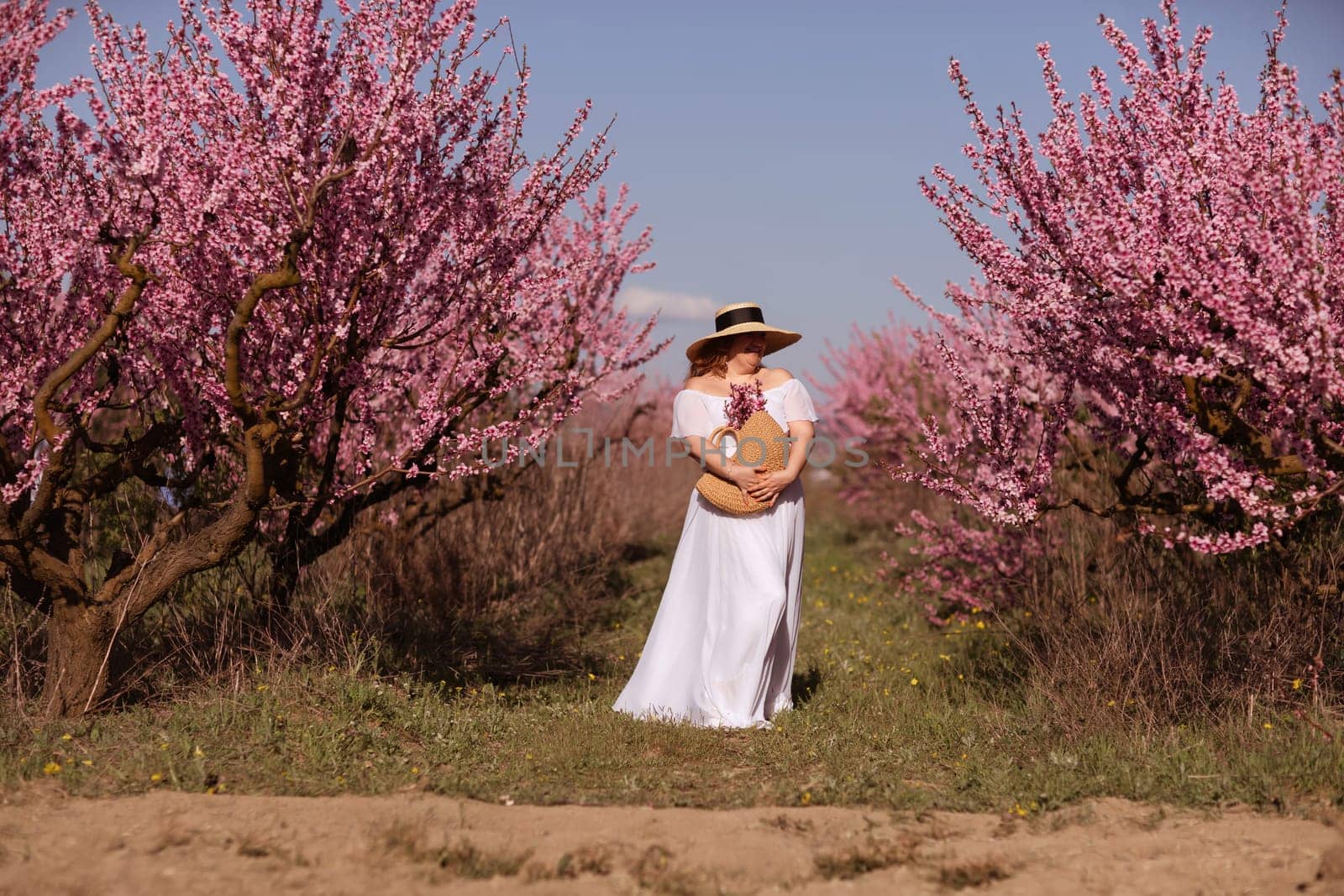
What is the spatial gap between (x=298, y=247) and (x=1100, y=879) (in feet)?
12.3

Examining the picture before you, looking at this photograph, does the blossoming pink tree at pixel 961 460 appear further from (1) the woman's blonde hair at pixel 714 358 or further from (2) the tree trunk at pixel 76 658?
(2) the tree trunk at pixel 76 658

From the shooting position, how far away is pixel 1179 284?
4.61 meters

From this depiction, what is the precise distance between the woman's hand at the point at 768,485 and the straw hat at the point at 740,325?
2.40ft

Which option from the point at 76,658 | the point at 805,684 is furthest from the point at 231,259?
the point at 805,684

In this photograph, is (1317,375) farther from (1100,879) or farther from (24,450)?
(24,450)

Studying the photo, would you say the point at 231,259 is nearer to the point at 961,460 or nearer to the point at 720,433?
the point at 720,433

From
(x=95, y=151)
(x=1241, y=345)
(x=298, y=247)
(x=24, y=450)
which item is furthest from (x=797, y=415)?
(x=24, y=450)

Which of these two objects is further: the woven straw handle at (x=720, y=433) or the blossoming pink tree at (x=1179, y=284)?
the woven straw handle at (x=720, y=433)

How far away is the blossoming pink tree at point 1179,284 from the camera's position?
4453 millimetres

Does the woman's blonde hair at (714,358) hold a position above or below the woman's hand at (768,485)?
above

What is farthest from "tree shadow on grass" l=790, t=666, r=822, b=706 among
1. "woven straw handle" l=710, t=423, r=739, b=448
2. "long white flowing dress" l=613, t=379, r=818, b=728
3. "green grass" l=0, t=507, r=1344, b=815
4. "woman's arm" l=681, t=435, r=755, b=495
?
"woven straw handle" l=710, t=423, r=739, b=448

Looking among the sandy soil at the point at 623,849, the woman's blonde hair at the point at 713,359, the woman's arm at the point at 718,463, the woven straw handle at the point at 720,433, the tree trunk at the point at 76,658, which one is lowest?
the sandy soil at the point at 623,849

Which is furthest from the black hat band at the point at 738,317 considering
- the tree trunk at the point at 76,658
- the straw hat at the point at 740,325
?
the tree trunk at the point at 76,658

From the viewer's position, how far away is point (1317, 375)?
14.1ft
